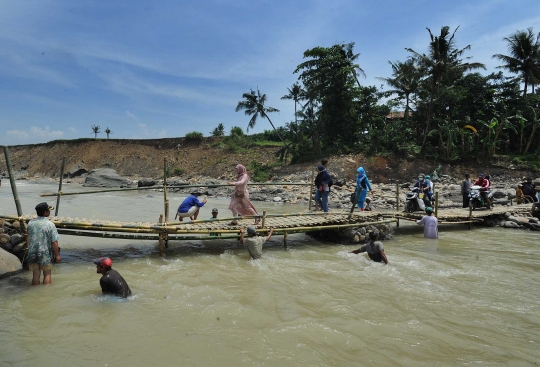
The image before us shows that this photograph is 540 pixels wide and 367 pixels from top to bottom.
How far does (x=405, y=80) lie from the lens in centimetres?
2691

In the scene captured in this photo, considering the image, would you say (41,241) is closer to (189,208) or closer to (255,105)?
(189,208)

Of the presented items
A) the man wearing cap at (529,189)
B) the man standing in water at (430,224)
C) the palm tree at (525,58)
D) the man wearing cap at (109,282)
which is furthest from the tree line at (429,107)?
the man wearing cap at (109,282)

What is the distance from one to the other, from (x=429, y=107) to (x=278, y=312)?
2486 cm

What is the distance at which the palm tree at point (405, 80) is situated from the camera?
2623cm

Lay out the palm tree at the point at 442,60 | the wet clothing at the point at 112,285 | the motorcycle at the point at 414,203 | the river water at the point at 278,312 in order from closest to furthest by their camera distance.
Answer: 1. the river water at the point at 278,312
2. the wet clothing at the point at 112,285
3. the motorcycle at the point at 414,203
4. the palm tree at the point at 442,60

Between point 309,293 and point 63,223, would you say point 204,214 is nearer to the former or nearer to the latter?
point 63,223

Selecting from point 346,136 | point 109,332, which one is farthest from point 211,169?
point 109,332

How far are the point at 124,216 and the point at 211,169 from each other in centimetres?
2225

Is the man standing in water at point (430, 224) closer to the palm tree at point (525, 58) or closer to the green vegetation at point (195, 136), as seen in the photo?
the palm tree at point (525, 58)

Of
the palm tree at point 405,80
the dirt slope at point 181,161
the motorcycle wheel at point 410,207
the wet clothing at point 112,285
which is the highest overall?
the palm tree at point 405,80

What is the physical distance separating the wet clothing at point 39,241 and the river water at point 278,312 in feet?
1.65

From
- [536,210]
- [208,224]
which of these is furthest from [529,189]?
[208,224]

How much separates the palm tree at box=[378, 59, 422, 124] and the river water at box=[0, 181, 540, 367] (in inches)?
815

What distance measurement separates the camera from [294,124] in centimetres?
3100
